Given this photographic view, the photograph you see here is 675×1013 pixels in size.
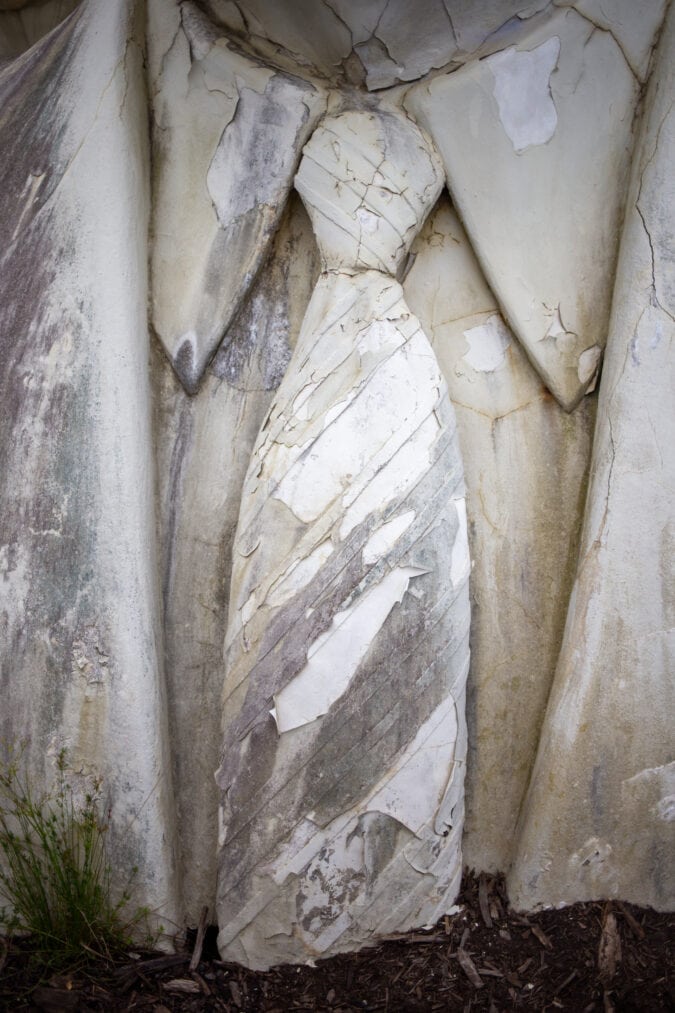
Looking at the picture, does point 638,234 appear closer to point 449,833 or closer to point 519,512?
point 519,512

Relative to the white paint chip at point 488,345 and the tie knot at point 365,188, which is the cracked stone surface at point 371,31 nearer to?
the tie knot at point 365,188

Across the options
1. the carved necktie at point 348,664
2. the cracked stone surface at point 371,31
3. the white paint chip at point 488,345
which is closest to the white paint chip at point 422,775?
the carved necktie at point 348,664

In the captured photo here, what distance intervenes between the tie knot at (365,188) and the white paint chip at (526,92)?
19 cm

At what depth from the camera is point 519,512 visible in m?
2.23

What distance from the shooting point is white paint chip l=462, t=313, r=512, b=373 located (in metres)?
2.28

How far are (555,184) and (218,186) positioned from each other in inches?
29.1

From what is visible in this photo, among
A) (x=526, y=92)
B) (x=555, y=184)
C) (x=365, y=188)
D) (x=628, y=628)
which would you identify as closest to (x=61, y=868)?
(x=628, y=628)

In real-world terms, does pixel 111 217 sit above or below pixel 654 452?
above

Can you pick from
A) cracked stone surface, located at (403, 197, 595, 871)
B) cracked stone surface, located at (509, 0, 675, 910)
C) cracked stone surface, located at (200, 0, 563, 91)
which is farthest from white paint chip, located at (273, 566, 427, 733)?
cracked stone surface, located at (200, 0, 563, 91)

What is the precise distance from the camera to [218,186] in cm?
228

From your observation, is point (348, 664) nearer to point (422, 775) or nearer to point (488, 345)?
point (422, 775)

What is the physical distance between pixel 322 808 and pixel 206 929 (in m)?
0.45

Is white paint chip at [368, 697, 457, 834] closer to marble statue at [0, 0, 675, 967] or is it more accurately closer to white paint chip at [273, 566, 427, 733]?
marble statue at [0, 0, 675, 967]

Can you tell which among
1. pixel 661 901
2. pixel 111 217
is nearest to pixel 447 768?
pixel 661 901
